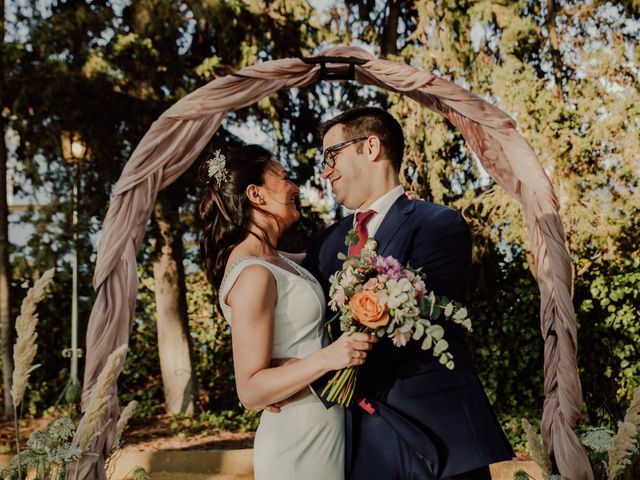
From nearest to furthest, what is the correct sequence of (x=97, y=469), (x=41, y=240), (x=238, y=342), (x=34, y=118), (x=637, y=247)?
1. (x=238, y=342)
2. (x=97, y=469)
3. (x=637, y=247)
4. (x=34, y=118)
5. (x=41, y=240)

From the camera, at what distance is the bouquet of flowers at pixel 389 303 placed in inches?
89.1

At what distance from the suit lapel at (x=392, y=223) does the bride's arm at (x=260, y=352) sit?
1.65 feet

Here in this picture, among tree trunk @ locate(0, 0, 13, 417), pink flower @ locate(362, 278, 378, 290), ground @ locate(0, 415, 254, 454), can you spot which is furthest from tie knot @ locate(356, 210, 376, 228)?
tree trunk @ locate(0, 0, 13, 417)

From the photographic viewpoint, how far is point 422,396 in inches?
104

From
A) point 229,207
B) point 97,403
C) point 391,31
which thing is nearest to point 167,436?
point 229,207

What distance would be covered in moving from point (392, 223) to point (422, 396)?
0.73m

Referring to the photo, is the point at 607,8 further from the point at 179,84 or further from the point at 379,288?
the point at 379,288

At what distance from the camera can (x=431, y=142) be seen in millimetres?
7629

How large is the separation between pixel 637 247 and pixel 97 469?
232 inches

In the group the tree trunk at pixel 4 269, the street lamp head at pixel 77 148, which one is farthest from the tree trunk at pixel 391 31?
the tree trunk at pixel 4 269

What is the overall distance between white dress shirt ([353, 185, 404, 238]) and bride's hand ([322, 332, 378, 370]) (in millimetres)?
687

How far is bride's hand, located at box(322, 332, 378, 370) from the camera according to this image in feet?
7.71

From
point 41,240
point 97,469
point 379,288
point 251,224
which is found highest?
point 41,240

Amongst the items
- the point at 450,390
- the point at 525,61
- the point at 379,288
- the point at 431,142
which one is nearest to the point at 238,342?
the point at 379,288
